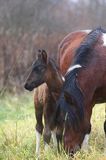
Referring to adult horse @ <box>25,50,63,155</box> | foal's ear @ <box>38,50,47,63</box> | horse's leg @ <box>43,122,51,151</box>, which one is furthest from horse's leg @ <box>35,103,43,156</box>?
foal's ear @ <box>38,50,47,63</box>

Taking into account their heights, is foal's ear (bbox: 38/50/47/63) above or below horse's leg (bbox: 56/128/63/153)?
Result: above

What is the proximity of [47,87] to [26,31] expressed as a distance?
1117 cm

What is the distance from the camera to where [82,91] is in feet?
20.9

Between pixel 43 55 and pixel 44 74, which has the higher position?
pixel 43 55

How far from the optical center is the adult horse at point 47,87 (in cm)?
645

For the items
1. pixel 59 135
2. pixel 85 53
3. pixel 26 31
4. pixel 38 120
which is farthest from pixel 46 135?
pixel 26 31

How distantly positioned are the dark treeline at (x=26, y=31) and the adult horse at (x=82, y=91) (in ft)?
20.7

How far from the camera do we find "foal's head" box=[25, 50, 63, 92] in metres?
6.44

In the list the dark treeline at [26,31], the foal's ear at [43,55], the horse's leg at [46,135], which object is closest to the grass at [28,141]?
the horse's leg at [46,135]

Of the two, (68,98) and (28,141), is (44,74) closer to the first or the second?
(68,98)

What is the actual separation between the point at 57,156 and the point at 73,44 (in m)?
2.72

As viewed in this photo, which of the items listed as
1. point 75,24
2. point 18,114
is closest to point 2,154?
point 18,114

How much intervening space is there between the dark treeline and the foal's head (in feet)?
20.0

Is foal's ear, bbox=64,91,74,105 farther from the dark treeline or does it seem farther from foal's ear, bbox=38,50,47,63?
the dark treeline
